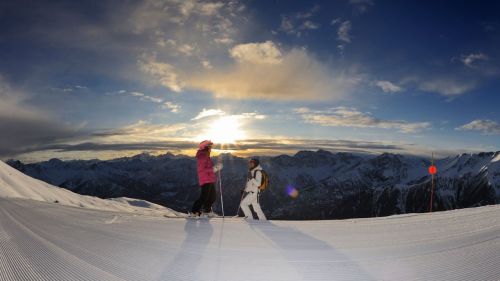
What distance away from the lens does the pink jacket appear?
564 inches

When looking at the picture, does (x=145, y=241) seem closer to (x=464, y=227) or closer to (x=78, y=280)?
(x=78, y=280)

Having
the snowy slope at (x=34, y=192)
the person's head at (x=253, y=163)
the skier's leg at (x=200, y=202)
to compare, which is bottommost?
the snowy slope at (x=34, y=192)

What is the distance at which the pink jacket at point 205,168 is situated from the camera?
14.3 meters

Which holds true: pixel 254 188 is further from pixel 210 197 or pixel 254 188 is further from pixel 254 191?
pixel 210 197

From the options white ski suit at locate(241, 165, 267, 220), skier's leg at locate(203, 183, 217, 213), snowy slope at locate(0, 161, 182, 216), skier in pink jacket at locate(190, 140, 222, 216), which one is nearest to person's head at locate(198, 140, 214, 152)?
skier in pink jacket at locate(190, 140, 222, 216)

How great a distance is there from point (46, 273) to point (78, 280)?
0.57 m

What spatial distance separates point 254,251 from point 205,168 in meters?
8.01

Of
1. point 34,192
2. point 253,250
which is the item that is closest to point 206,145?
point 253,250

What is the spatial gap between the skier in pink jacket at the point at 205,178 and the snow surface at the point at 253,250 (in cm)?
366

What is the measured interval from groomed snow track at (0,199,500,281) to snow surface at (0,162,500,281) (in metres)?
0.01

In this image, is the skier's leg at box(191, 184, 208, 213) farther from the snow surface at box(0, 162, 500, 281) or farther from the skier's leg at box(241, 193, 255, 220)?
the snow surface at box(0, 162, 500, 281)

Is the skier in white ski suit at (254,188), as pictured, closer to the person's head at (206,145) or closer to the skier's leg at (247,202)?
the skier's leg at (247,202)

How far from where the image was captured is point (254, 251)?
267 inches

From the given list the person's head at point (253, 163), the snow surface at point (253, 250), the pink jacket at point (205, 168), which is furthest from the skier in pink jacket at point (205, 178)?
the snow surface at point (253, 250)
